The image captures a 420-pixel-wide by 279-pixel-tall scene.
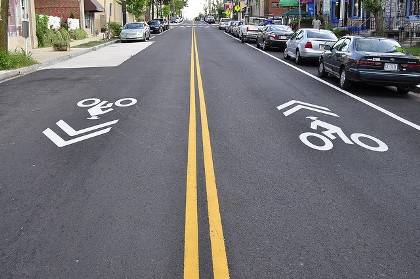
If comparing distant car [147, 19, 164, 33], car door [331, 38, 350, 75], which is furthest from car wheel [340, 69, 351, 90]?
distant car [147, 19, 164, 33]

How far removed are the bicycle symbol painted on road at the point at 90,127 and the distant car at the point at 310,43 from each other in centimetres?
1108

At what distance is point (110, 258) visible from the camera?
14.1 ft

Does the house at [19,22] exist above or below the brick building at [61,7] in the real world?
below

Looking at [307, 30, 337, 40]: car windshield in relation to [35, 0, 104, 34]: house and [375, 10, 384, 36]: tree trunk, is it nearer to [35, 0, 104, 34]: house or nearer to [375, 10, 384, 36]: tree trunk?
[375, 10, 384, 36]: tree trunk

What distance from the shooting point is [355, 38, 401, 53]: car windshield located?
13.6 m

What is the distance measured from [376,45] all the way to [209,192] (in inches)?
376

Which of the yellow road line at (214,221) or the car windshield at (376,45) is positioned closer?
the yellow road line at (214,221)

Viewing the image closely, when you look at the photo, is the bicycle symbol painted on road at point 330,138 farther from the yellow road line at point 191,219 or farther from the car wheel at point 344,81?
the car wheel at point 344,81

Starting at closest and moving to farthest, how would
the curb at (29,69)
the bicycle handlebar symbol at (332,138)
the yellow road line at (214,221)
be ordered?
the yellow road line at (214,221), the bicycle handlebar symbol at (332,138), the curb at (29,69)

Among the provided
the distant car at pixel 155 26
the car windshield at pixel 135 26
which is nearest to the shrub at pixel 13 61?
the car windshield at pixel 135 26

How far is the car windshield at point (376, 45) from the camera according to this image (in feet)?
44.7

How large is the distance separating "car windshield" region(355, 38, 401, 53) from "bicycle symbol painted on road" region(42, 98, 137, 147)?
6180mm

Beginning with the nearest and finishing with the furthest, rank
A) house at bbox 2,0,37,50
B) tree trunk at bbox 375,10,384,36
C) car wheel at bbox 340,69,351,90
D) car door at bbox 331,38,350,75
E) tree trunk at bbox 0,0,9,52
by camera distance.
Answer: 1. car wheel at bbox 340,69,351,90
2. car door at bbox 331,38,350,75
3. tree trunk at bbox 0,0,9,52
4. house at bbox 2,0,37,50
5. tree trunk at bbox 375,10,384,36

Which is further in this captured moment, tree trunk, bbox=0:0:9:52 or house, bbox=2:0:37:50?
house, bbox=2:0:37:50
